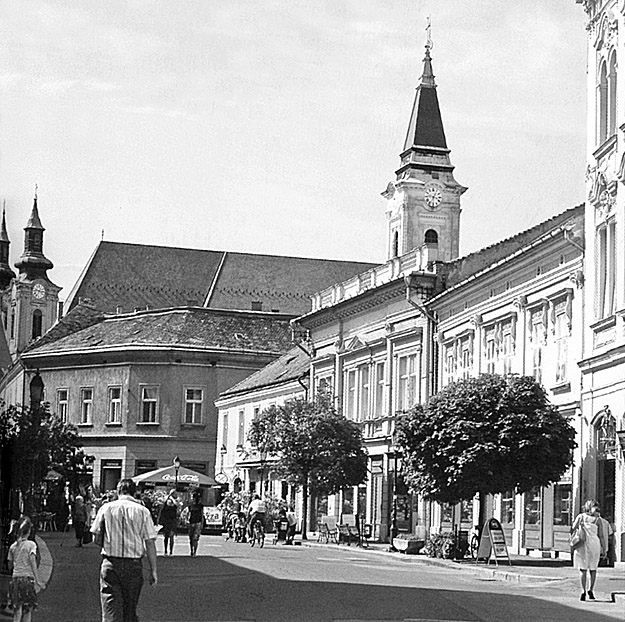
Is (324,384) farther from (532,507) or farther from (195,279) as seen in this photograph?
(195,279)

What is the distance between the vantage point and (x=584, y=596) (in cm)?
2133

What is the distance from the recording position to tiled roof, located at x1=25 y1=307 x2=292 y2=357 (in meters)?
78.8

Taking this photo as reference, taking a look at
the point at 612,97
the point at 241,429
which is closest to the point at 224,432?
the point at 241,429

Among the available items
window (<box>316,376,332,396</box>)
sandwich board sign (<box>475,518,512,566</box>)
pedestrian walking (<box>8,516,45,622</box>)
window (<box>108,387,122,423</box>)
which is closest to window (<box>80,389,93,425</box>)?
window (<box>108,387,122,423</box>)

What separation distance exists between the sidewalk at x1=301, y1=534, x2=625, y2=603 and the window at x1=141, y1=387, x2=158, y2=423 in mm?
41345

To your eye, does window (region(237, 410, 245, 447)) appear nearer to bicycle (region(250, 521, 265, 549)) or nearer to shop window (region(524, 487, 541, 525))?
bicycle (region(250, 521, 265, 549))

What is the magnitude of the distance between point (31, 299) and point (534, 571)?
121130 millimetres

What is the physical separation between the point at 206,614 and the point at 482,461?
48.6 feet

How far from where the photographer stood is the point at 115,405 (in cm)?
7819

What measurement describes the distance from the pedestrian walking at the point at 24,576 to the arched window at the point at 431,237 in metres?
50.1

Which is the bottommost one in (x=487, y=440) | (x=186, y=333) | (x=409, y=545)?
(x=409, y=545)

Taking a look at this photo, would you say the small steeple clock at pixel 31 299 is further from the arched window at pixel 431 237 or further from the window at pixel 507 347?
the window at pixel 507 347

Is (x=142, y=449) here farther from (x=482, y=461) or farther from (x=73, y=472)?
(x=482, y=461)

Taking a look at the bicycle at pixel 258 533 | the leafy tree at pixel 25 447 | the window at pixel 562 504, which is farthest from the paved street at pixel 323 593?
the bicycle at pixel 258 533
